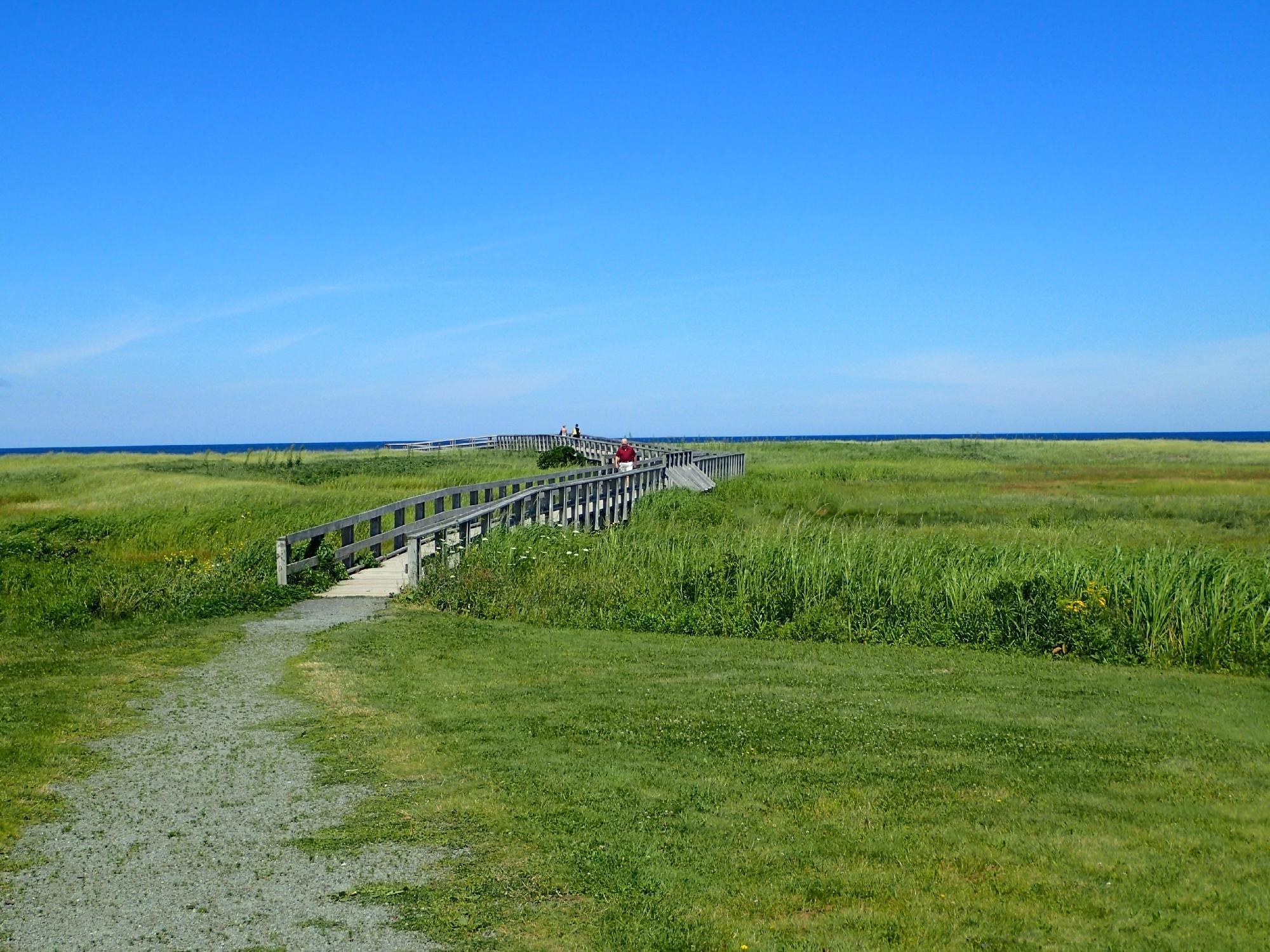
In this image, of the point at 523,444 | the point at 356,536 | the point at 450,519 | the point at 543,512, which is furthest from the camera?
the point at 523,444

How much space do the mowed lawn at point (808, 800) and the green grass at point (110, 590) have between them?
69.9 inches

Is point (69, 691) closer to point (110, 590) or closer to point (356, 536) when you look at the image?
point (110, 590)

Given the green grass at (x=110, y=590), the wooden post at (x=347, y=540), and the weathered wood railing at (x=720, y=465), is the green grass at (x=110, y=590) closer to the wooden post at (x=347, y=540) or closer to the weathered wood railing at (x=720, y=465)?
the wooden post at (x=347, y=540)

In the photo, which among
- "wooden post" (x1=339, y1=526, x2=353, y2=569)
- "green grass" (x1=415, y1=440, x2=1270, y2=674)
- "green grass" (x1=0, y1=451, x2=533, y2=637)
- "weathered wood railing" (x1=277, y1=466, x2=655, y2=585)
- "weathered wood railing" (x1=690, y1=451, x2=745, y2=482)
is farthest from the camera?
"weathered wood railing" (x1=690, y1=451, x2=745, y2=482)

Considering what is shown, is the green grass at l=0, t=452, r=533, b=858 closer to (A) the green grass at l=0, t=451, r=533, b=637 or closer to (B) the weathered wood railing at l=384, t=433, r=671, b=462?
(A) the green grass at l=0, t=451, r=533, b=637

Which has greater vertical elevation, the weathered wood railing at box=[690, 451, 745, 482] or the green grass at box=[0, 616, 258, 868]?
the weathered wood railing at box=[690, 451, 745, 482]

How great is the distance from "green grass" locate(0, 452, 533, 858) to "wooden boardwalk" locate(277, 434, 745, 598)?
725mm

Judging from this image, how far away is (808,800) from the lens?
6988mm

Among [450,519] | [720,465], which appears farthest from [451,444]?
[450,519]

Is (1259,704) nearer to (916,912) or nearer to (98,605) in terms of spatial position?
(916,912)

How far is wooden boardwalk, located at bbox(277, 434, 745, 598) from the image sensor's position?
17.4 m

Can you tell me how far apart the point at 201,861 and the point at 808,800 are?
11.6 feet

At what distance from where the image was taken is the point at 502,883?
5.70 metres

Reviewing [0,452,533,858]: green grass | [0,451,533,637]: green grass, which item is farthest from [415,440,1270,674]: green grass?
[0,452,533,858]: green grass
